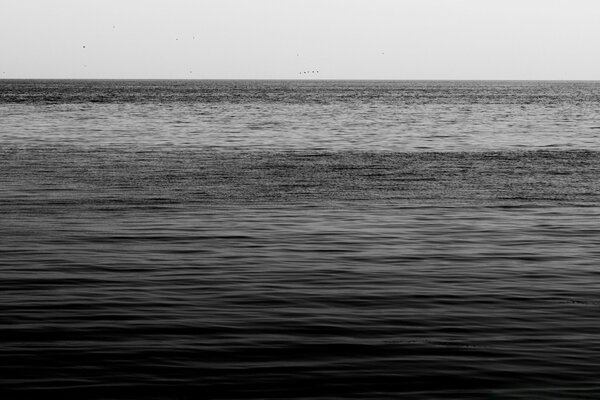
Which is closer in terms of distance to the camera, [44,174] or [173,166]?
[44,174]

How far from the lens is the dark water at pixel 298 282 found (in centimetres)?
1041

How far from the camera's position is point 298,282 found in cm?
1495

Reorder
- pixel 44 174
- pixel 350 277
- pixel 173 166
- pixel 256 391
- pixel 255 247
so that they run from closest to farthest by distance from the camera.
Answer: pixel 256 391 < pixel 350 277 < pixel 255 247 < pixel 44 174 < pixel 173 166

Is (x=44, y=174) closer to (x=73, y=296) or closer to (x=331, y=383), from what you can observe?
(x=73, y=296)

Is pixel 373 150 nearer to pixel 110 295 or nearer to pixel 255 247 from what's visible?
pixel 255 247

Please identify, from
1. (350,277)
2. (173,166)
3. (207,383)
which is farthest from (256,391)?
(173,166)

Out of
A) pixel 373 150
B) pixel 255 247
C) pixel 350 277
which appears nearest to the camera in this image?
pixel 350 277

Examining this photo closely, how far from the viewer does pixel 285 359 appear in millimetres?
10930

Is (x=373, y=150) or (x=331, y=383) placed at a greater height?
(x=331, y=383)

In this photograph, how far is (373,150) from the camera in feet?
143

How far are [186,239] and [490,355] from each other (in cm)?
865

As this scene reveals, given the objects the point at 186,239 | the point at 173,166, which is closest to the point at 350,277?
the point at 186,239

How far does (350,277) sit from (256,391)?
5590 mm

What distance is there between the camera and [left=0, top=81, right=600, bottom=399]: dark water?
1041 cm
